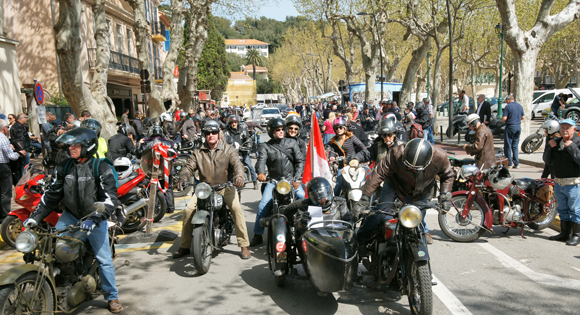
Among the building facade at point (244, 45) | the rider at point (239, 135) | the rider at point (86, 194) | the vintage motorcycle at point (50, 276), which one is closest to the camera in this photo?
the vintage motorcycle at point (50, 276)

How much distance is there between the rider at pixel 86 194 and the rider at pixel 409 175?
240 cm

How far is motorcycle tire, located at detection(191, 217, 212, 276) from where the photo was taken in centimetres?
524

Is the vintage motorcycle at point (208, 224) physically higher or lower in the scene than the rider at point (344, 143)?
lower

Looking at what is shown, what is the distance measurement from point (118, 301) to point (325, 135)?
7804mm

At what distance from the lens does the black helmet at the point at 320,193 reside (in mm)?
4504

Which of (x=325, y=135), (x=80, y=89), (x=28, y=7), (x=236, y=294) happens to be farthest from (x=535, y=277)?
(x=28, y=7)

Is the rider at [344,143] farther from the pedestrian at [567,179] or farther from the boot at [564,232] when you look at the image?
the boot at [564,232]

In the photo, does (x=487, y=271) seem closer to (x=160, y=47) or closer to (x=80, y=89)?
(x=80, y=89)

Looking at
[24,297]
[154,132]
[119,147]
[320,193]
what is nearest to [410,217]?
[320,193]

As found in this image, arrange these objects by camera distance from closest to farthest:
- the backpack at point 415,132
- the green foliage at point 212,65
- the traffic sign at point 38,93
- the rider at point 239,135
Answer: the traffic sign at point 38,93, the backpack at point 415,132, the rider at point 239,135, the green foliage at point 212,65

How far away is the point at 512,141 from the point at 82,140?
448 inches

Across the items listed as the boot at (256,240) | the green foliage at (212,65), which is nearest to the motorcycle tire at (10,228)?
the boot at (256,240)

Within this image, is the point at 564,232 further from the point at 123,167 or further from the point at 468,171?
the point at 123,167

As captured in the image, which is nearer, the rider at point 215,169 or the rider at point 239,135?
the rider at point 215,169
